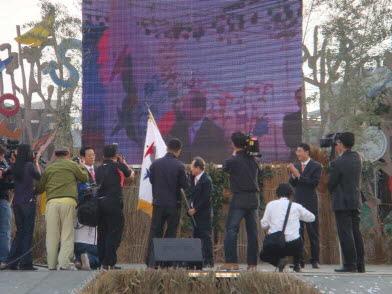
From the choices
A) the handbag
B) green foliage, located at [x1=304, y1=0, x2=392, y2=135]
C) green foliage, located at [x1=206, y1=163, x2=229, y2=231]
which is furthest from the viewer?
green foliage, located at [x1=304, y1=0, x2=392, y2=135]

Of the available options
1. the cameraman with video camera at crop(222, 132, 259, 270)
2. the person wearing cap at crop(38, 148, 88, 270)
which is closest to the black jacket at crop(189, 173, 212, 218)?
the cameraman with video camera at crop(222, 132, 259, 270)

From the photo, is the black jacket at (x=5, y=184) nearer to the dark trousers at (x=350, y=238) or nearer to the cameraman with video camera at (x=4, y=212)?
the cameraman with video camera at (x=4, y=212)

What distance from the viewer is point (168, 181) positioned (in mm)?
12086

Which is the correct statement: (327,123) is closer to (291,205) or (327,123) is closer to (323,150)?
(323,150)

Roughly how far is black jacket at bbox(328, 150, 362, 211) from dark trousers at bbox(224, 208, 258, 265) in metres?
1.06

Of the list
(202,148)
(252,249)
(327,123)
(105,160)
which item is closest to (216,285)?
(252,249)

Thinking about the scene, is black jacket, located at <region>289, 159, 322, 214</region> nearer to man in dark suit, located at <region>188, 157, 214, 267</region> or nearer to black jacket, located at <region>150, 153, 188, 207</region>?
man in dark suit, located at <region>188, 157, 214, 267</region>

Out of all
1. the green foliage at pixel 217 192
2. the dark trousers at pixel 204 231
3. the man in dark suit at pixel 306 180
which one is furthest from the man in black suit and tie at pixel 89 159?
the man in dark suit at pixel 306 180

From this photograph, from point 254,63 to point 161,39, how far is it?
1.81 m

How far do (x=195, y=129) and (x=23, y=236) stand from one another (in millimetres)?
5864

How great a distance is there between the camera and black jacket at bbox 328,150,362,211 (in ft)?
39.6

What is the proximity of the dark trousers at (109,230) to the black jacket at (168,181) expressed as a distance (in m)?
0.50

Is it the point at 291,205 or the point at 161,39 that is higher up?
the point at 161,39

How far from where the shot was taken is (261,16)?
57.7 ft
